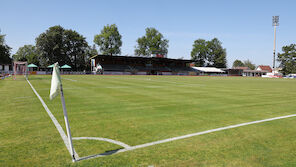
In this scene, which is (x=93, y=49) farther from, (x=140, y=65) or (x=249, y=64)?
(x=249, y=64)

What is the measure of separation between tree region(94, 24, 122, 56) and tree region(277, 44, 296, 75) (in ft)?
265

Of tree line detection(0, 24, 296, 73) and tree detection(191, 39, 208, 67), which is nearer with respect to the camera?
tree line detection(0, 24, 296, 73)

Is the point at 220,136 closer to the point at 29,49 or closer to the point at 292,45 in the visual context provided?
the point at 292,45

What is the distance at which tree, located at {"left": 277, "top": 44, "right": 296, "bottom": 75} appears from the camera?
9150 centimetres

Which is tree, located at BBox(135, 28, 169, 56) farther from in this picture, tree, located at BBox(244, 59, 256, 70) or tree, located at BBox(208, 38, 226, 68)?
tree, located at BBox(244, 59, 256, 70)

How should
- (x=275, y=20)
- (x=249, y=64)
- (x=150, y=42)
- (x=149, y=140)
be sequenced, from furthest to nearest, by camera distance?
(x=249, y=64) < (x=150, y=42) < (x=275, y=20) < (x=149, y=140)

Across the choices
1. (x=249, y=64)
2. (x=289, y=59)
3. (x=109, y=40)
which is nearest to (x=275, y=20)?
(x=289, y=59)

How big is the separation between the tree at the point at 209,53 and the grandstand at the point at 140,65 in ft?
111

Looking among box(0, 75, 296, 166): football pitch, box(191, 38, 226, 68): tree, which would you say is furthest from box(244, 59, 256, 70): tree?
box(0, 75, 296, 166): football pitch

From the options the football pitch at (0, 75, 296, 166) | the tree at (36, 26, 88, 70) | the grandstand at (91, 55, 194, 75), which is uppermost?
the tree at (36, 26, 88, 70)

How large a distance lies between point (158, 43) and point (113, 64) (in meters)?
37.5

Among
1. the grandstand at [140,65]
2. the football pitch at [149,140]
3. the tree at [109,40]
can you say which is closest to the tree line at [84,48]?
the tree at [109,40]

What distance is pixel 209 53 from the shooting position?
389 ft

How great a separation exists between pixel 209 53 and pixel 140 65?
185 ft
